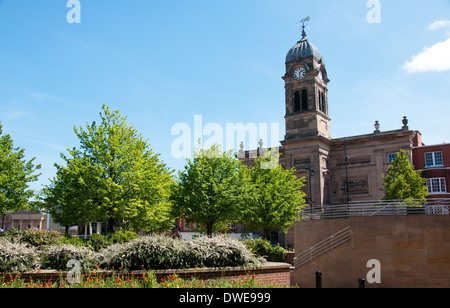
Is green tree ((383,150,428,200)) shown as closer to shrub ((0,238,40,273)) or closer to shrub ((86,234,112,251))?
shrub ((86,234,112,251))

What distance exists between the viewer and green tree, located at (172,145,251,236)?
3316 cm

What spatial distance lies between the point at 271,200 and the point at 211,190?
834cm

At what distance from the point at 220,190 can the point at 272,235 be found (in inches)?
1111

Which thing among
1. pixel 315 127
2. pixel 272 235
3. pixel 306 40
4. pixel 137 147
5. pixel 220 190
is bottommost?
pixel 272 235

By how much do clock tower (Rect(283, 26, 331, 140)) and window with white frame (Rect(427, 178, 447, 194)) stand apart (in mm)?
15862

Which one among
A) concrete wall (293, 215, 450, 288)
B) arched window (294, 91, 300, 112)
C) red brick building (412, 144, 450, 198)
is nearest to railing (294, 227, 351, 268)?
concrete wall (293, 215, 450, 288)

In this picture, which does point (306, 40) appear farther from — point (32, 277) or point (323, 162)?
point (32, 277)

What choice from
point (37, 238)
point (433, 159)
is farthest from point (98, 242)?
point (433, 159)

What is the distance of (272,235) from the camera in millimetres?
58562

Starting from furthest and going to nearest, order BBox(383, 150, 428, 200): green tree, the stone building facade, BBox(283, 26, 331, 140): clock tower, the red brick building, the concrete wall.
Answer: BBox(283, 26, 331, 140): clock tower, the stone building facade, the red brick building, BBox(383, 150, 428, 200): green tree, the concrete wall

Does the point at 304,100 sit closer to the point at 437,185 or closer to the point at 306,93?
the point at 306,93

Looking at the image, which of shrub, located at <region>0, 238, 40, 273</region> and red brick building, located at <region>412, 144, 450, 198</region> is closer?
shrub, located at <region>0, 238, 40, 273</region>

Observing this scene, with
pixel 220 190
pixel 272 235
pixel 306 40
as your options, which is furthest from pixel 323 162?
pixel 220 190

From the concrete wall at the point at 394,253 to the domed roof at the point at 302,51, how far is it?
139 ft
